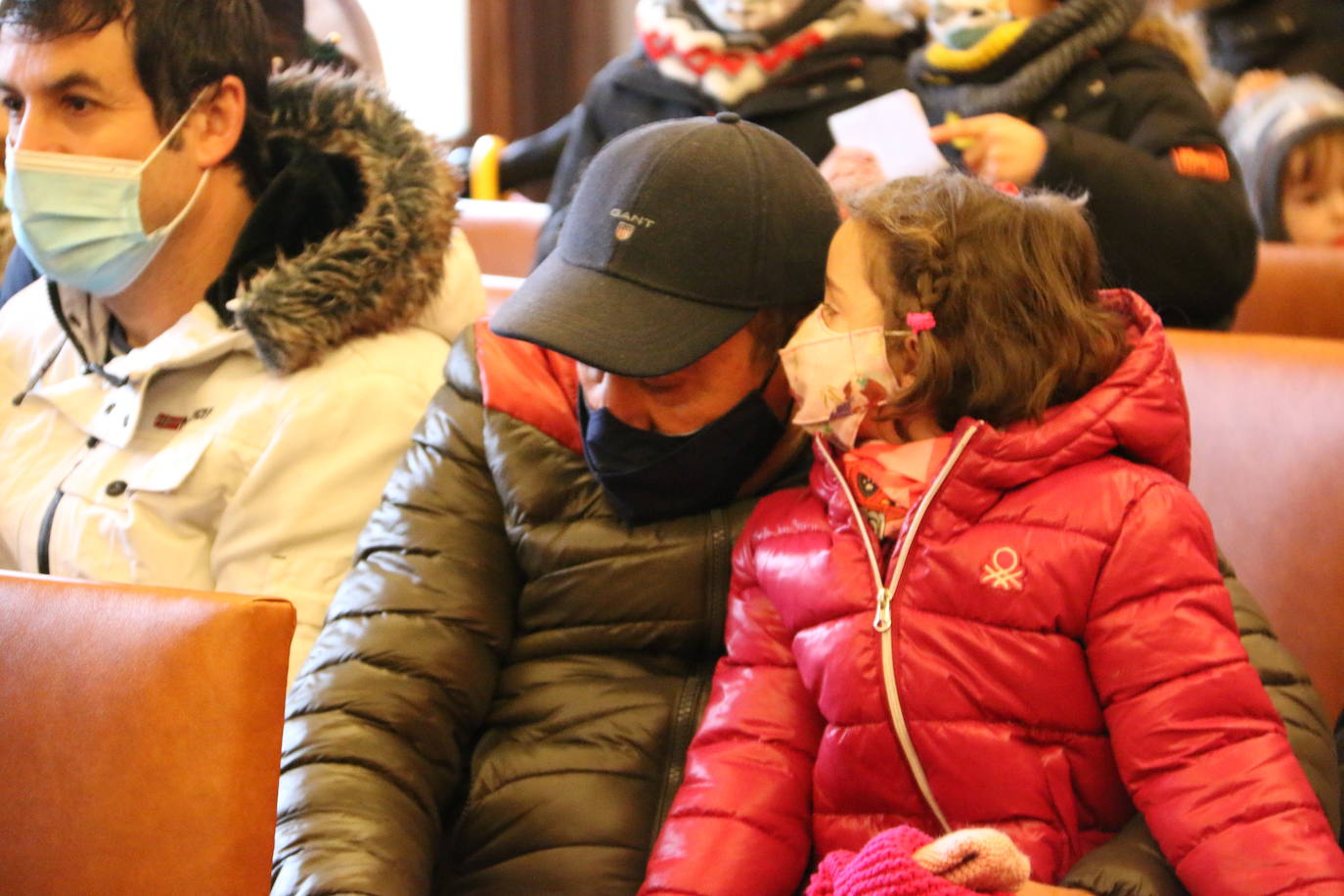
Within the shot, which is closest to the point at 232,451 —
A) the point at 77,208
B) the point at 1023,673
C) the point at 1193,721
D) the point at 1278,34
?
the point at 77,208

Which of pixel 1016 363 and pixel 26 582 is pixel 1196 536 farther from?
pixel 26 582

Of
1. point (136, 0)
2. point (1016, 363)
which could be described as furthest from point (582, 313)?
point (136, 0)

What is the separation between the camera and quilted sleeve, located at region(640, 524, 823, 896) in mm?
1354

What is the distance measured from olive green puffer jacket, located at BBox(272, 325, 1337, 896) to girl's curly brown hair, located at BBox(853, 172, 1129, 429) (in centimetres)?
26

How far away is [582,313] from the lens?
1.42 meters

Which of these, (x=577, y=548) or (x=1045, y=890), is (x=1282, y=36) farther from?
(x=1045, y=890)

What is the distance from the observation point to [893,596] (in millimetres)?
1344

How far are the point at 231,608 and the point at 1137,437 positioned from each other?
2.67ft

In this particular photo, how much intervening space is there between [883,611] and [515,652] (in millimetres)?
477

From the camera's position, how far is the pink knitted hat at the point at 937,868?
42.4 inches

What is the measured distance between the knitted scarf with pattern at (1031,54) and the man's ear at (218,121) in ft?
3.85

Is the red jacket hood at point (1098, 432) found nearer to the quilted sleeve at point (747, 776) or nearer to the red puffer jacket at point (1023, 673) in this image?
the red puffer jacket at point (1023, 673)

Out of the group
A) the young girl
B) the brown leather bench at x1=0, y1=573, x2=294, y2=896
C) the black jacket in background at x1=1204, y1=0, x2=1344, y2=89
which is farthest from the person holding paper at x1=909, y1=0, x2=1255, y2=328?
the black jacket in background at x1=1204, y1=0, x2=1344, y2=89

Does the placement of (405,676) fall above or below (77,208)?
below
